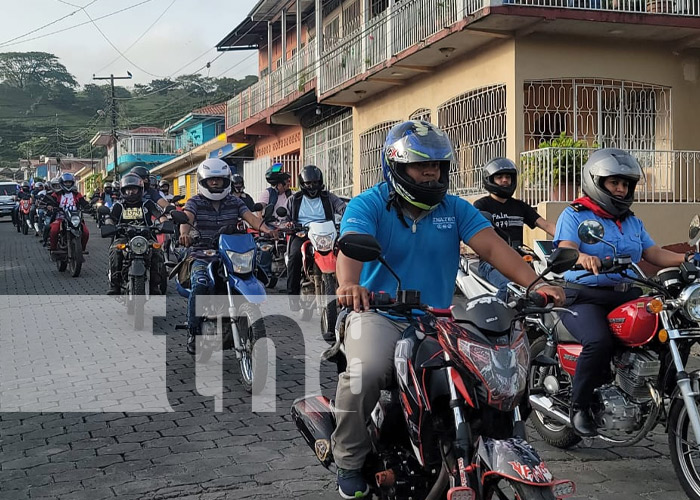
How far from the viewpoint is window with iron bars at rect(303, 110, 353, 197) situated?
76.0 ft

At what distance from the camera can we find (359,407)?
3518mm

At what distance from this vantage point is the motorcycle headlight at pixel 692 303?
13.4 ft

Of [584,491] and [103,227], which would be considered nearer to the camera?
[584,491]

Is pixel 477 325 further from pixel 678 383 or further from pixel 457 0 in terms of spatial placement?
pixel 457 0

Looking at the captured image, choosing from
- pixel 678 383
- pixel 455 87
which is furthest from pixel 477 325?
pixel 455 87

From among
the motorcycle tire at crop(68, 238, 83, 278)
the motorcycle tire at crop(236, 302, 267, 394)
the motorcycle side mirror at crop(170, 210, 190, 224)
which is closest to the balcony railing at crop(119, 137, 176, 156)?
the motorcycle tire at crop(68, 238, 83, 278)

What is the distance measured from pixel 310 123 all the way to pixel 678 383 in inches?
919

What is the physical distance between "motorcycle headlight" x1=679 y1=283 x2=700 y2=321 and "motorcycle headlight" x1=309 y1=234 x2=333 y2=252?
18.5 feet

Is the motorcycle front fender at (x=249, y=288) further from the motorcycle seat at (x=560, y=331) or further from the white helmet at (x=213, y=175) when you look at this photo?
the motorcycle seat at (x=560, y=331)

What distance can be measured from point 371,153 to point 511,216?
13699 mm

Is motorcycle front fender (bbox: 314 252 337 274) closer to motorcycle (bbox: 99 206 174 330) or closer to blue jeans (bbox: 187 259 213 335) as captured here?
motorcycle (bbox: 99 206 174 330)

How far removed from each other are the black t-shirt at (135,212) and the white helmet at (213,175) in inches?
123

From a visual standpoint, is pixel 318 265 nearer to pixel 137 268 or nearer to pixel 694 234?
pixel 137 268

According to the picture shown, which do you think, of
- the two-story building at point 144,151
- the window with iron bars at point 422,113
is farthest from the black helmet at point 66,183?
the two-story building at point 144,151
